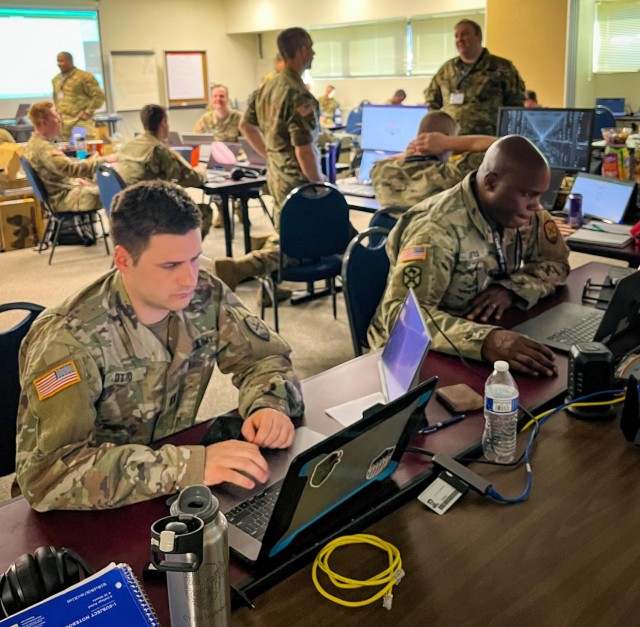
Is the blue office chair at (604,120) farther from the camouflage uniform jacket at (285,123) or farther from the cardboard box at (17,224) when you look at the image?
the cardboard box at (17,224)

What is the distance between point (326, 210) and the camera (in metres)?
3.77

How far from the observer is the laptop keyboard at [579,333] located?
1.97 m

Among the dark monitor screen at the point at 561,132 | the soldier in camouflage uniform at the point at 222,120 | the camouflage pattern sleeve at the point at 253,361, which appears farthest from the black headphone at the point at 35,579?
the soldier in camouflage uniform at the point at 222,120

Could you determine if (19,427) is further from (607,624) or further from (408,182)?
(408,182)

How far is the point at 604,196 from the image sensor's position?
340 centimetres

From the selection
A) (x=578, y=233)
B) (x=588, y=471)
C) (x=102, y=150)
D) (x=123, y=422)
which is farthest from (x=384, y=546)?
(x=102, y=150)

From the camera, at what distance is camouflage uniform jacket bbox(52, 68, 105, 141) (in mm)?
8297

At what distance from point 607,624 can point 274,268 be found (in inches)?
133

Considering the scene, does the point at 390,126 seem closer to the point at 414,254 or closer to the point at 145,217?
the point at 414,254

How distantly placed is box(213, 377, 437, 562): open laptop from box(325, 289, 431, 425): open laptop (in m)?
0.15

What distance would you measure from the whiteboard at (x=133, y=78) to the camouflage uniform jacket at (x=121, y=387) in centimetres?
1050

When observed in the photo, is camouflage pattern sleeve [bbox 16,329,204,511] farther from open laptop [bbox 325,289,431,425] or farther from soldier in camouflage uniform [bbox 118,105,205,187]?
soldier in camouflage uniform [bbox 118,105,205,187]

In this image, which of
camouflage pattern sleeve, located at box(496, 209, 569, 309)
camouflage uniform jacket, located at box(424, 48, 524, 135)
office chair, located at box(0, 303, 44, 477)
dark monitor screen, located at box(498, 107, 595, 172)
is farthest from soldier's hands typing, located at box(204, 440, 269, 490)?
camouflage uniform jacket, located at box(424, 48, 524, 135)

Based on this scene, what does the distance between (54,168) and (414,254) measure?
450cm
